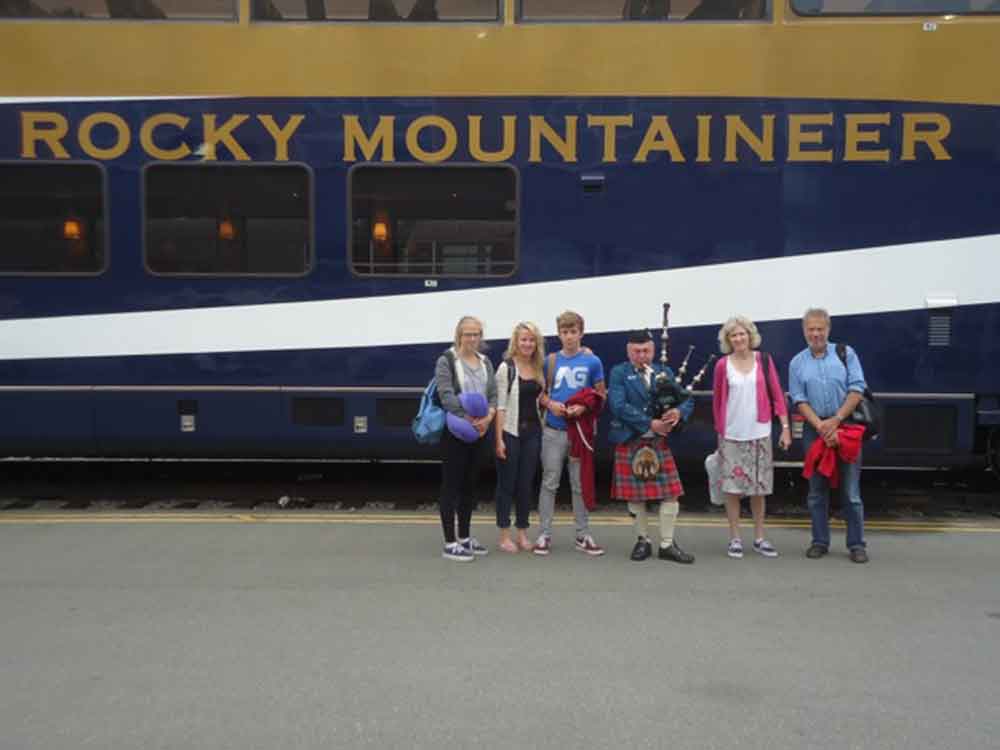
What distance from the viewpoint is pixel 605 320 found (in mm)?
7246

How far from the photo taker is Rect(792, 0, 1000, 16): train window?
6961 millimetres

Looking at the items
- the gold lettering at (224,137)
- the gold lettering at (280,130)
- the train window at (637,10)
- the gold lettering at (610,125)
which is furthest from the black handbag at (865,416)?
the gold lettering at (224,137)

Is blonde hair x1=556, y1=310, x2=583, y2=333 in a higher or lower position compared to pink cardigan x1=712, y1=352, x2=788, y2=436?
higher

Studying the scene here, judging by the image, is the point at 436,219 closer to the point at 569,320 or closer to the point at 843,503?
the point at 569,320

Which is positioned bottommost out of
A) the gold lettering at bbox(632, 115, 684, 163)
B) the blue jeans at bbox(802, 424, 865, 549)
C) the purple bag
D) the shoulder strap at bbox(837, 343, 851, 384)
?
the blue jeans at bbox(802, 424, 865, 549)

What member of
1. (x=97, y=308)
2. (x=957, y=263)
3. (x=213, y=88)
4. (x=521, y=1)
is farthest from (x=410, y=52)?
(x=957, y=263)

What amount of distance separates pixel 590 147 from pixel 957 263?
2.86m

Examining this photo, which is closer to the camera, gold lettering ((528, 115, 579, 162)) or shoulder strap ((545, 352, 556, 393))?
shoulder strap ((545, 352, 556, 393))

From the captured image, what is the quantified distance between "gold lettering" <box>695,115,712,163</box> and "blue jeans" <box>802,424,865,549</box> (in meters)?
2.19

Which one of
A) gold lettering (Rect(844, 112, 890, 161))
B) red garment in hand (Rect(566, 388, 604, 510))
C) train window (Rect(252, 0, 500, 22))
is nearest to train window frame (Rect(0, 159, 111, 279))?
train window (Rect(252, 0, 500, 22))

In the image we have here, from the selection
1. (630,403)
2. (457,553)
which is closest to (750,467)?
(630,403)

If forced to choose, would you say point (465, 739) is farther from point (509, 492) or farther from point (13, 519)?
point (13, 519)

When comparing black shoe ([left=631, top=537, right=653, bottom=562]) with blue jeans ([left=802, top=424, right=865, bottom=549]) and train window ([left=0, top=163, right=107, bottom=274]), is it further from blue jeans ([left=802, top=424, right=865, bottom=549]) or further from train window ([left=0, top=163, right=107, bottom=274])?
train window ([left=0, top=163, right=107, bottom=274])

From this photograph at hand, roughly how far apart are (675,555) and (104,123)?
5.30 metres
